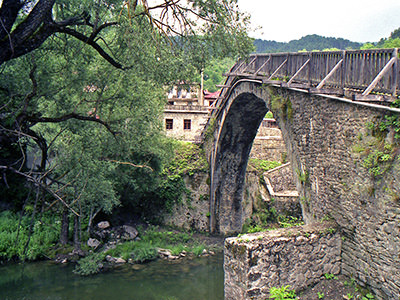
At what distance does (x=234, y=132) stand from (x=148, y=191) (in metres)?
5.12

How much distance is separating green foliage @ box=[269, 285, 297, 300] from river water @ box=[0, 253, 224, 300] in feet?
22.7

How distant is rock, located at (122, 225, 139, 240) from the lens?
52.4ft

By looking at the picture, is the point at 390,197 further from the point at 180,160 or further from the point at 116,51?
the point at 180,160

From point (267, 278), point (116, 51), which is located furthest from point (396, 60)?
point (116, 51)

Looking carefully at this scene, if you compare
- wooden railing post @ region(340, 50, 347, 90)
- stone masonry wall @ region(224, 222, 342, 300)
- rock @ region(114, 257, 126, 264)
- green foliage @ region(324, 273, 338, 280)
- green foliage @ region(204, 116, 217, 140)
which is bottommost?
rock @ region(114, 257, 126, 264)

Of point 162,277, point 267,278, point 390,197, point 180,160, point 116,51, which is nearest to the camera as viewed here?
point 390,197

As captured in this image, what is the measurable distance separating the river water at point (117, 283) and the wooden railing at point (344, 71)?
794 centimetres

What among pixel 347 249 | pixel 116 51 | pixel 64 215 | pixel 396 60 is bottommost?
pixel 64 215

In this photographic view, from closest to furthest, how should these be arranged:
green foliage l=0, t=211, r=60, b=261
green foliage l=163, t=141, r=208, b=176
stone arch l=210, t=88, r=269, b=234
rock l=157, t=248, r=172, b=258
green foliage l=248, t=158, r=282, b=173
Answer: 1. green foliage l=0, t=211, r=60, b=261
2. rock l=157, t=248, r=172, b=258
3. stone arch l=210, t=88, r=269, b=234
4. green foliage l=163, t=141, r=208, b=176
5. green foliage l=248, t=158, r=282, b=173

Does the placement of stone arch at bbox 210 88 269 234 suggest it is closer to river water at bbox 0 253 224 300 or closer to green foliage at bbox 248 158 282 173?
green foliage at bbox 248 158 282 173

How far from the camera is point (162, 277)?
13203mm

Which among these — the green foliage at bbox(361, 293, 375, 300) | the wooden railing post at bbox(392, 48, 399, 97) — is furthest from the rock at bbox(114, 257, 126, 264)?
the wooden railing post at bbox(392, 48, 399, 97)

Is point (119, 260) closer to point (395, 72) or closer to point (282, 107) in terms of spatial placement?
point (282, 107)

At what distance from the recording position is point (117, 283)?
1232 centimetres
